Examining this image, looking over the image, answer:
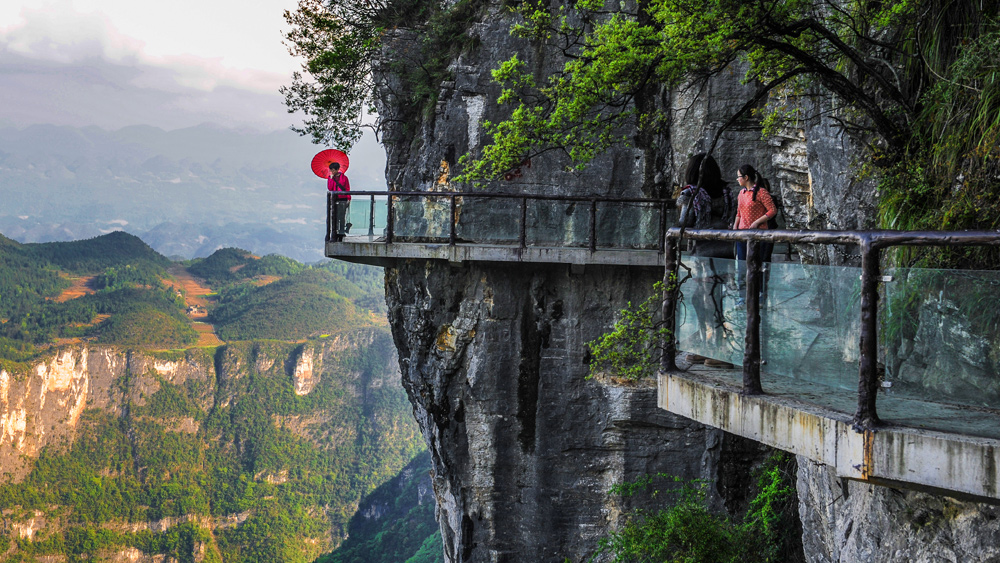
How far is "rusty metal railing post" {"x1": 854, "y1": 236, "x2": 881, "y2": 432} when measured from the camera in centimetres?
357

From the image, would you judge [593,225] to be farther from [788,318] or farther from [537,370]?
[788,318]

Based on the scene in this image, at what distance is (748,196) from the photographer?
6.36 meters

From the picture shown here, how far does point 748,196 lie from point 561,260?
16.4 ft

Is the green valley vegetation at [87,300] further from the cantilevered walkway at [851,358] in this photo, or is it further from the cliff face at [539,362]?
the cantilevered walkway at [851,358]

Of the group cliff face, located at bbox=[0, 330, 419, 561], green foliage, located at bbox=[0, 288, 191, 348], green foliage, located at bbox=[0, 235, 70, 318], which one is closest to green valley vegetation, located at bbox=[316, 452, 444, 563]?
cliff face, located at bbox=[0, 330, 419, 561]

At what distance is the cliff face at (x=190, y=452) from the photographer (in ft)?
259

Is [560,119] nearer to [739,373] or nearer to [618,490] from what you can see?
[739,373]

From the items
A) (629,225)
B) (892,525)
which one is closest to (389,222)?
(629,225)

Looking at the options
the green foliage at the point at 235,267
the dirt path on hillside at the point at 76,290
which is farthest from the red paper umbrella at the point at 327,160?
the green foliage at the point at 235,267

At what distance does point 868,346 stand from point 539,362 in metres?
8.65

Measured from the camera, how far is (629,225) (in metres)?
11.2

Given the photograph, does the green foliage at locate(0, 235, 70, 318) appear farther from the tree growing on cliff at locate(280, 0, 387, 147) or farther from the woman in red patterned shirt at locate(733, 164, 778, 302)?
the woman in red patterned shirt at locate(733, 164, 778, 302)

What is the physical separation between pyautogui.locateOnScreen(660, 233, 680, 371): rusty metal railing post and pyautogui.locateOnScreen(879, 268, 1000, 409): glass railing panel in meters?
1.47

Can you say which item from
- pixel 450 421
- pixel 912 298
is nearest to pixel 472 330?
pixel 450 421
